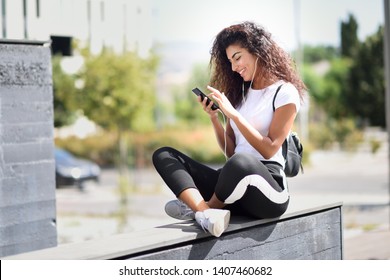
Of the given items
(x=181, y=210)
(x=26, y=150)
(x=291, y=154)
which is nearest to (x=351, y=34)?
(x=26, y=150)

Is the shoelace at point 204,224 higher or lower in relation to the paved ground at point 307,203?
higher

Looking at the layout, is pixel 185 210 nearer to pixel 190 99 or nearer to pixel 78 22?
pixel 78 22

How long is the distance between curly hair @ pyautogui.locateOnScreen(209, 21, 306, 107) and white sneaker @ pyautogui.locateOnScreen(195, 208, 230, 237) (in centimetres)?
75

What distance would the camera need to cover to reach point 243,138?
3807 millimetres

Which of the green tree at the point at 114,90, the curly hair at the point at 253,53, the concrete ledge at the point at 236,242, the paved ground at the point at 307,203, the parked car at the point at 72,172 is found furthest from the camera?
the parked car at the point at 72,172

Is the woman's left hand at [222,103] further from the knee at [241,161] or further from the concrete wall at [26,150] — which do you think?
the concrete wall at [26,150]

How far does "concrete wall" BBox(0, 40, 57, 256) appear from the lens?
15.2 ft

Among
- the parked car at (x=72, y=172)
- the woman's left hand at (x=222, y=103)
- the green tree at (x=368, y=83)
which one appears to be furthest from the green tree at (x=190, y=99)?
the woman's left hand at (x=222, y=103)

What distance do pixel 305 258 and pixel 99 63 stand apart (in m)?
9.91

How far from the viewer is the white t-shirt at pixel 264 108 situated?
371 centimetres

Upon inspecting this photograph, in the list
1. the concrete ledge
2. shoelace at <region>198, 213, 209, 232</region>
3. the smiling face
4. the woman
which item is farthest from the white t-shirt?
shoelace at <region>198, 213, 209, 232</region>

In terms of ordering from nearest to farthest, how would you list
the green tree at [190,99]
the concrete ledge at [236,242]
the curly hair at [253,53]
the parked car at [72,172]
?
the concrete ledge at [236,242] → the curly hair at [253,53] → the parked car at [72,172] → the green tree at [190,99]

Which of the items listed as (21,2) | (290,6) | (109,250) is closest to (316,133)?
(290,6)

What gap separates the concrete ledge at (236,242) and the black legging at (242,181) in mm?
84
